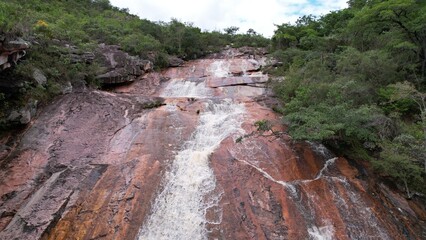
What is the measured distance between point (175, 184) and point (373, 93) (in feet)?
35.8

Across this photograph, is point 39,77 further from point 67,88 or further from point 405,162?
point 405,162

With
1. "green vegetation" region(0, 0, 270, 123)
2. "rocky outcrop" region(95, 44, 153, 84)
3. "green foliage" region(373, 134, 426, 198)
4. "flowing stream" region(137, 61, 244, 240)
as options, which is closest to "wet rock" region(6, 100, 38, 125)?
"green vegetation" region(0, 0, 270, 123)

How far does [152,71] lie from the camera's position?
22531 mm

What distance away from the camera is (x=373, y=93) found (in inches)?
564

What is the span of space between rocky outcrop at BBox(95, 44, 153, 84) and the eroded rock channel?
14.3ft

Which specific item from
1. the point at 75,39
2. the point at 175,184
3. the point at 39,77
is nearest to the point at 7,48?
the point at 39,77

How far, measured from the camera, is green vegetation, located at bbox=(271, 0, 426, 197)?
1042cm

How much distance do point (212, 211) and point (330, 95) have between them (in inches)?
289

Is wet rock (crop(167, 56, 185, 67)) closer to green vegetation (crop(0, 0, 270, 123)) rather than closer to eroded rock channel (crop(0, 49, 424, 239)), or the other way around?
green vegetation (crop(0, 0, 270, 123))

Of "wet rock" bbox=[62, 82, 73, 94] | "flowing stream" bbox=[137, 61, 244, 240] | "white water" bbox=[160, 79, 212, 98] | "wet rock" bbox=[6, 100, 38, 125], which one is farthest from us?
"white water" bbox=[160, 79, 212, 98]

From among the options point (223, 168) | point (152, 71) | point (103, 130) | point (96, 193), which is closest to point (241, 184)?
point (223, 168)

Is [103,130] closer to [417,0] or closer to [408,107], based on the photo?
[408,107]

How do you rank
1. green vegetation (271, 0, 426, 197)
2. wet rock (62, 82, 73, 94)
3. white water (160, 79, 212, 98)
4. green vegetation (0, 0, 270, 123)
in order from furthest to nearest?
white water (160, 79, 212, 98) < wet rock (62, 82, 73, 94) < green vegetation (0, 0, 270, 123) < green vegetation (271, 0, 426, 197)

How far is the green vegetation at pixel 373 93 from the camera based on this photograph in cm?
1042
